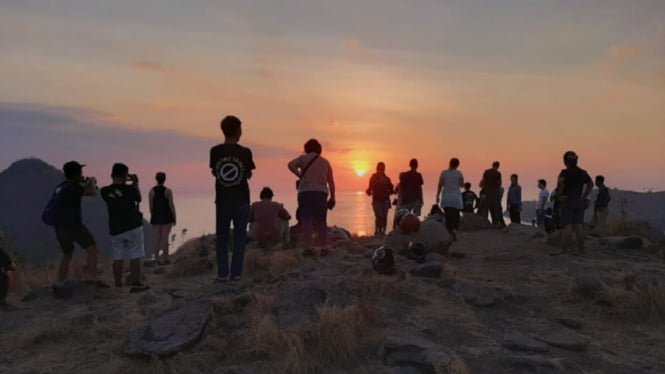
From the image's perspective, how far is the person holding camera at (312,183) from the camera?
8.45 metres

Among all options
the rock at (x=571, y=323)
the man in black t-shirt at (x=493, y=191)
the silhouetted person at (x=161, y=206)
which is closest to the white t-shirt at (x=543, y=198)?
the man in black t-shirt at (x=493, y=191)

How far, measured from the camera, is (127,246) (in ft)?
25.1

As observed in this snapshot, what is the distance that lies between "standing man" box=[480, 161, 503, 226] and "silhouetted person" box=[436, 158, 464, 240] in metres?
4.32

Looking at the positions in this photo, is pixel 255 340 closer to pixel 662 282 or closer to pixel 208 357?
pixel 208 357

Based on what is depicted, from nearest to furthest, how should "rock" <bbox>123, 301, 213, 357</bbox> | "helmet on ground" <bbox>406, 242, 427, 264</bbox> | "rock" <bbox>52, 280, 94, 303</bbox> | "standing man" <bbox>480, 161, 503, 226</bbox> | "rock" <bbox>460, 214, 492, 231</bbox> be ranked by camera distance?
"rock" <bbox>123, 301, 213, 357</bbox>, "rock" <bbox>52, 280, 94, 303</bbox>, "helmet on ground" <bbox>406, 242, 427, 264</bbox>, "standing man" <bbox>480, 161, 503, 226</bbox>, "rock" <bbox>460, 214, 492, 231</bbox>

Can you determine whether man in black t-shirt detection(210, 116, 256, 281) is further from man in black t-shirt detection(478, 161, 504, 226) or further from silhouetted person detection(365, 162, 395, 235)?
man in black t-shirt detection(478, 161, 504, 226)

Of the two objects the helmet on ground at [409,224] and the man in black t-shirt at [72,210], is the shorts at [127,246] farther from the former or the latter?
the helmet on ground at [409,224]

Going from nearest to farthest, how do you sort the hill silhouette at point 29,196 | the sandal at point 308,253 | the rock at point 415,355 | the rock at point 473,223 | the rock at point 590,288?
the rock at point 415,355, the rock at point 590,288, the sandal at point 308,253, the rock at point 473,223, the hill silhouette at point 29,196

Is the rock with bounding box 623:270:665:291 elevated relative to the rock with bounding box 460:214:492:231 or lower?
lower

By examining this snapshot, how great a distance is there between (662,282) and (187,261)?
8.05 m

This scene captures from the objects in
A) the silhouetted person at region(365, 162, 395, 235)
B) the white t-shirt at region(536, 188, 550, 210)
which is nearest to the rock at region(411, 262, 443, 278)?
the silhouetted person at region(365, 162, 395, 235)

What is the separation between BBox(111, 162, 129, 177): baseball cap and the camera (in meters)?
7.63

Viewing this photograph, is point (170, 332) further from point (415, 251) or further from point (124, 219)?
point (415, 251)

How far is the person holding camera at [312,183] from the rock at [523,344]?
13.8 ft
